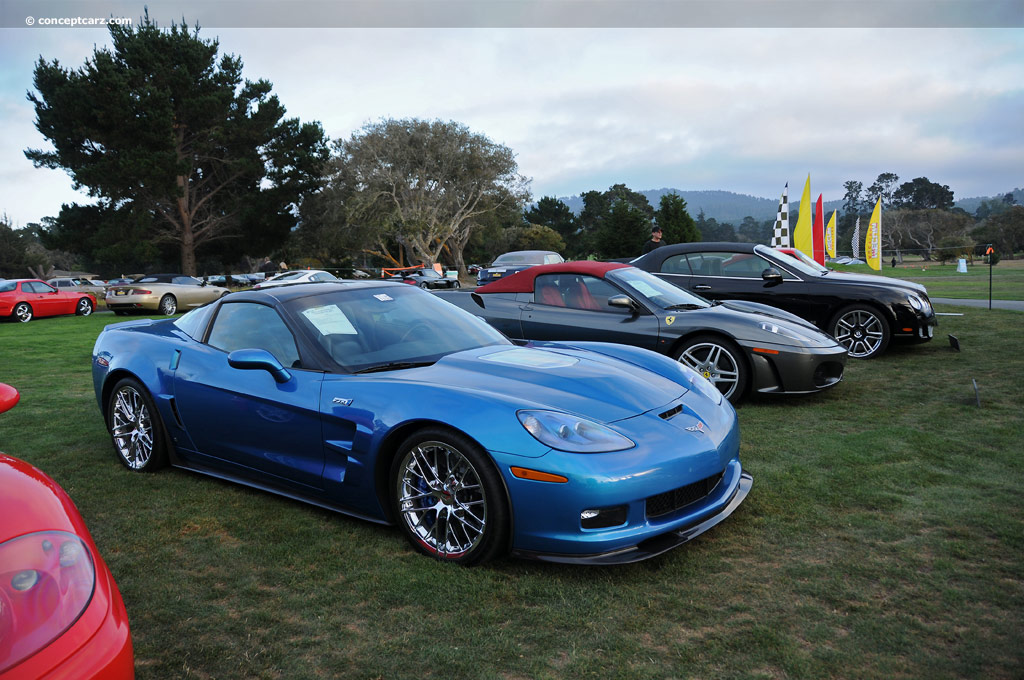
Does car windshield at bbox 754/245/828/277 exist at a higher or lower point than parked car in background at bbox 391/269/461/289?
lower

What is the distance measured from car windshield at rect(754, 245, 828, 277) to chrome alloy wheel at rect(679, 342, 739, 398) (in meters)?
3.15

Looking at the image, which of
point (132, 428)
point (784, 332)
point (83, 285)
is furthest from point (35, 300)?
point (83, 285)

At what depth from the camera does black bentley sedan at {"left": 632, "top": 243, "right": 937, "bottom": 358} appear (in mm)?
8273

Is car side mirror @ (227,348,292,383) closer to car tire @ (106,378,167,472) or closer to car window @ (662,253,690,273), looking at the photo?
car tire @ (106,378,167,472)

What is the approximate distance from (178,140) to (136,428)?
3825cm

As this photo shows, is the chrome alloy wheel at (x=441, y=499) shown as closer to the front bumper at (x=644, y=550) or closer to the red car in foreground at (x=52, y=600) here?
the front bumper at (x=644, y=550)

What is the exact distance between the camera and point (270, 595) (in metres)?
2.91

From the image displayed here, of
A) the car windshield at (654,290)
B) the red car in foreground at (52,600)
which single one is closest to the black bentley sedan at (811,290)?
the car windshield at (654,290)

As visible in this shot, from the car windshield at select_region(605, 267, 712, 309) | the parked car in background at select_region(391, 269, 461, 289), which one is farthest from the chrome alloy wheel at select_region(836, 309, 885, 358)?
the parked car in background at select_region(391, 269, 461, 289)

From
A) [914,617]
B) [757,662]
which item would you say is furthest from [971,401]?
[757,662]

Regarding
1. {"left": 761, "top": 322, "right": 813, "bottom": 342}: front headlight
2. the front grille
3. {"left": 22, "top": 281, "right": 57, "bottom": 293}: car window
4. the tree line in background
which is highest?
the tree line in background

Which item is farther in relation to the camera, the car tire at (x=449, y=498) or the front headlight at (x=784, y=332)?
the front headlight at (x=784, y=332)

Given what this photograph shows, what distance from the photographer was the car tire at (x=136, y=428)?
173 inches

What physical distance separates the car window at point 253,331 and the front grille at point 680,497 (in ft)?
6.45
